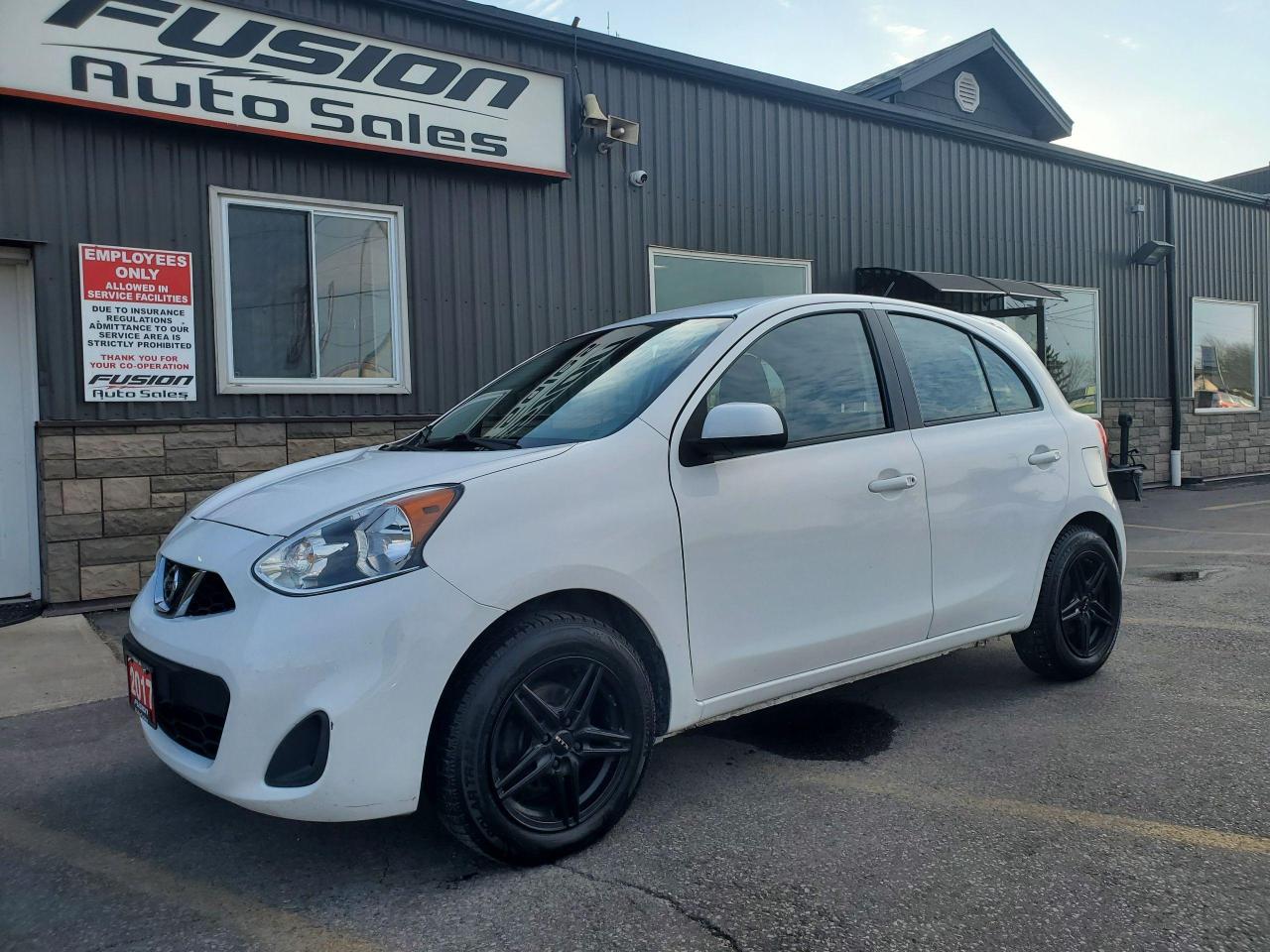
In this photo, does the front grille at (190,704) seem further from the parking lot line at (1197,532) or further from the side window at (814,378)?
the parking lot line at (1197,532)

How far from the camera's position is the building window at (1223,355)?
15320 millimetres

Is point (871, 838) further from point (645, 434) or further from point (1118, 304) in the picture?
point (1118, 304)

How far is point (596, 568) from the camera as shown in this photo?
2.78 meters

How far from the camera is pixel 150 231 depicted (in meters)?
6.68

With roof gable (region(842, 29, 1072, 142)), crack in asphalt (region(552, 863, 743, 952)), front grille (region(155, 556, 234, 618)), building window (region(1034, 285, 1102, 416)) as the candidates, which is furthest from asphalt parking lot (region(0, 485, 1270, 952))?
roof gable (region(842, 29, 1072, 142))

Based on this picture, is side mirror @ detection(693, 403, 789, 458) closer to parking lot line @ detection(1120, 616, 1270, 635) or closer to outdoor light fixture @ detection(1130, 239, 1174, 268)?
parking lot line @ detection(1120, 616, 1270, 635)

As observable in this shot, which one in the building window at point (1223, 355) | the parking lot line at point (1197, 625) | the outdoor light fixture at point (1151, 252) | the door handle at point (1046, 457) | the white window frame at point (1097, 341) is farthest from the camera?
the building window at point (1223, 355)

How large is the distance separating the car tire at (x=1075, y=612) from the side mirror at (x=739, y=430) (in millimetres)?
1870

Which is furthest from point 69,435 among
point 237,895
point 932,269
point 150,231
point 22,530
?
point 932,269

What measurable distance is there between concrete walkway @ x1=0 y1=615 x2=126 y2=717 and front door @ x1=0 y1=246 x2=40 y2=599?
0.69 m

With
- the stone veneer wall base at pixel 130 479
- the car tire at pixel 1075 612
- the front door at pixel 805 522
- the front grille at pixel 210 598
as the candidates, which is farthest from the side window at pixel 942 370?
the stone veneer wall base at pixel 130 479

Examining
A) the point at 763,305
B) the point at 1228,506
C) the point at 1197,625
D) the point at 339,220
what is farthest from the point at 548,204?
the point at 1228,506

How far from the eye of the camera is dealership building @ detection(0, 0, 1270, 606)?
6.37 metres

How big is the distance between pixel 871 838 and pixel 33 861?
Answer: 2.55 m
